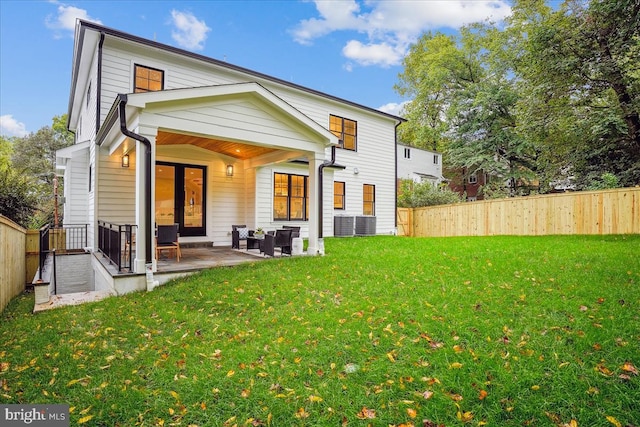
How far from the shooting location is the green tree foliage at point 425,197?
17828 millimetres

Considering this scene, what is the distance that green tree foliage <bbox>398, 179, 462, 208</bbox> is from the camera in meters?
17.8

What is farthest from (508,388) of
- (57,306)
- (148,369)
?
(57,306)

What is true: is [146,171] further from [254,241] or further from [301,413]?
[301,413]

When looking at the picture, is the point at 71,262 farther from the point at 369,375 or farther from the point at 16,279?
the point at 369,375

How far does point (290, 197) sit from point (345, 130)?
4.14m

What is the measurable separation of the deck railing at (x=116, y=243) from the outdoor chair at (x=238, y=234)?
3.04 meters

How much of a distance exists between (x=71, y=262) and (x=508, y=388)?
10.6 meters

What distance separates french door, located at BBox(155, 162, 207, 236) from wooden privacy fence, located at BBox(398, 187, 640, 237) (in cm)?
1059

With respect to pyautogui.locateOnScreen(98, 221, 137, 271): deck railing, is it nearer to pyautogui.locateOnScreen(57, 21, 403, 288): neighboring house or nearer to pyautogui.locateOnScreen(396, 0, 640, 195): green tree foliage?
pyautogui.locateOnScreen(57, 21, 403, 288): neighboring house

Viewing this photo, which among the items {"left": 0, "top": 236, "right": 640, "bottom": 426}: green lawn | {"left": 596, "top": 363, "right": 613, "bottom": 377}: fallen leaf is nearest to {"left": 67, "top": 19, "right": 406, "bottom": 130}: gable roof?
{"left": 0, "top": 236, "right": 640, "bottom": 426}: green lawn

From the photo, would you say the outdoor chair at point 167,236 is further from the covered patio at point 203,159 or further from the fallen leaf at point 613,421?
the fallen leaf at point 613,421

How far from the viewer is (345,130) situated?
14.1 m

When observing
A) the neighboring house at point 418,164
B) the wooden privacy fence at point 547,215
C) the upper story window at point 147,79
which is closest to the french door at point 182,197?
the upper story window at point 147,79

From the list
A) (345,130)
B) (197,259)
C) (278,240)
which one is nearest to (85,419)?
(197,259)
